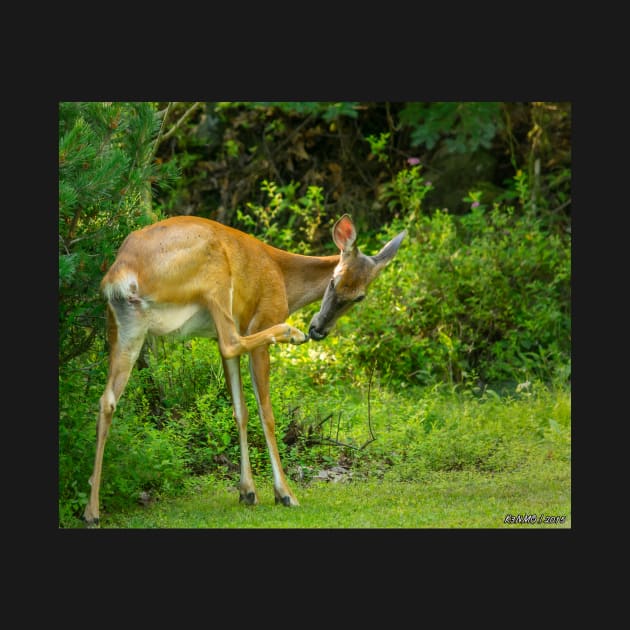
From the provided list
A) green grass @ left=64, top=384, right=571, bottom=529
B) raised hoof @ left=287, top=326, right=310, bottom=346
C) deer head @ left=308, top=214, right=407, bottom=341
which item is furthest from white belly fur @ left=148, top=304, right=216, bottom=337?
green grass @ left=64, top=384, right=571, bottom=529

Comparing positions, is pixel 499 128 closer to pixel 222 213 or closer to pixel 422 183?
pixel 422 183

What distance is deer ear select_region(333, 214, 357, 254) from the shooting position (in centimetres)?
889

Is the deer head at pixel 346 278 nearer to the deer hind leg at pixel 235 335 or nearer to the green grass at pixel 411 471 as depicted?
the deer hind leg at pixel 235 335

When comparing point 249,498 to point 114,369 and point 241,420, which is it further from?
point 114,369

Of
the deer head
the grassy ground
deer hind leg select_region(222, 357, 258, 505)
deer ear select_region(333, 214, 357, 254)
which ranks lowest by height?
the grassy ground

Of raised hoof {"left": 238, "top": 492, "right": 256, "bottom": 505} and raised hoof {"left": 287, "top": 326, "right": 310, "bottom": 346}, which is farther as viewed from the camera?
raised hoof {"left": 238, "top": 492, "right": 256, "bottom": 505}

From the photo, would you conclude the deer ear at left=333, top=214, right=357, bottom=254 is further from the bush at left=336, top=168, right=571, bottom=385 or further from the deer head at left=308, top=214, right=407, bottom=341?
the bush at left=336, top=168, right=571, bottom=385

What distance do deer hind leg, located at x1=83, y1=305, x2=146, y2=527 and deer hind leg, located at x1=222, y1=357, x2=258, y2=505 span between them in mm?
1135

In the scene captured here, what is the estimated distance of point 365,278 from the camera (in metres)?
9.02

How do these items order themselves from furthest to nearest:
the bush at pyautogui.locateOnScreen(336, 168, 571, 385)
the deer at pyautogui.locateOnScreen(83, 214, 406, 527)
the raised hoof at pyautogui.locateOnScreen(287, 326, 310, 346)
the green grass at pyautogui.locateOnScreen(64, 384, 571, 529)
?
the bush at pyautogui.locateOnScreen(336, 168, 571, 385), the green grass at pyautogui.locateOnScreen(64, 384, 571, 529), the raised hoof at pyautogui.locateOnScreen(287, 326, 310, 346), the deer at pyautogui.locateOnScreen(83, 214, 406, 527)

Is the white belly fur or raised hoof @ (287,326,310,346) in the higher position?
the white belly fur

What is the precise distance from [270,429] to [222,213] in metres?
7.75

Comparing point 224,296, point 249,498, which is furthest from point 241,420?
point 224,296

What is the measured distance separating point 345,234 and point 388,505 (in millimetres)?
2256
